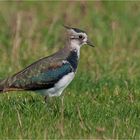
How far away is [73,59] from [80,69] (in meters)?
2.80

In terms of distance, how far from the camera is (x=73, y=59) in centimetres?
981

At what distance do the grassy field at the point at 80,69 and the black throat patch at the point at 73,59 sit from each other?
0.47 m

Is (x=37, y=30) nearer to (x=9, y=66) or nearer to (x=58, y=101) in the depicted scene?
(x=9, y=66)

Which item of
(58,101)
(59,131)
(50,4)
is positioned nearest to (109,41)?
(50,4)

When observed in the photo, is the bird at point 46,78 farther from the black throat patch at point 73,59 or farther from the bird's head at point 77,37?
the bird's head at point 77,37

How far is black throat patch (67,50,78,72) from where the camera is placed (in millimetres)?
9711

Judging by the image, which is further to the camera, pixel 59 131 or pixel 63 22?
pixel 63 22

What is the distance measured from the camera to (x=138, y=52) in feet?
45.6

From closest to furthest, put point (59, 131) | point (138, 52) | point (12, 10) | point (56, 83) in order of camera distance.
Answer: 1. point (59, 131)
2. point (56, 83)
3. point (138, 52)
4. point (12, 10)

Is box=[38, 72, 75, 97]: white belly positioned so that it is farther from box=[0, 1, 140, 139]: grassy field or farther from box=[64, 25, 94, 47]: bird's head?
box=[64, 25, 94, 47]: bird's head

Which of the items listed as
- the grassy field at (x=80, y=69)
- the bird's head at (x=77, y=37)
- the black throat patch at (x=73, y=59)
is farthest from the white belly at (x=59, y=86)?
the bird's head at (x=77, y=37)

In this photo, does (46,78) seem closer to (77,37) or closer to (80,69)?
(77,37)

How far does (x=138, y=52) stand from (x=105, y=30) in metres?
1.34

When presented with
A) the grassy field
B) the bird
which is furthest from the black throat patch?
the grassy field
